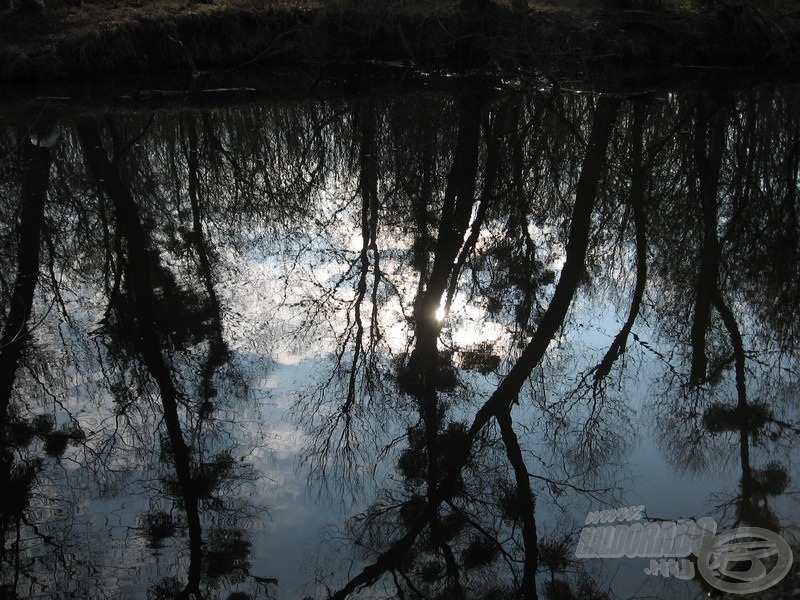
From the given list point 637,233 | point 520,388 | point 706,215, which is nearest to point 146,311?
point 520,388

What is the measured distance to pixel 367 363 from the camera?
18.3 feet

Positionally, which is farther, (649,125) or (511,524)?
(649,125)

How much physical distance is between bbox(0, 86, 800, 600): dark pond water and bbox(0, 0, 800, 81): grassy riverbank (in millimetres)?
5864

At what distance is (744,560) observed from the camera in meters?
3.38

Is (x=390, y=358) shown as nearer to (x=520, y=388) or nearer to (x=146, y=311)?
(x=520, y=388)

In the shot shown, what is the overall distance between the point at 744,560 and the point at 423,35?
15.6m

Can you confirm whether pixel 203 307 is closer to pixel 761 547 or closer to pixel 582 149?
pixel 761 547

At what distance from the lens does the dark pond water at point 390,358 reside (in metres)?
3.66

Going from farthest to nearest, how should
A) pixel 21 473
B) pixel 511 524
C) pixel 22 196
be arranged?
pixel 22 196 < pixel 21 473 < pixel 511 524

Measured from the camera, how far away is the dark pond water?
3656mm

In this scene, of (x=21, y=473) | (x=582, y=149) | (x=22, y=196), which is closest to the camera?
(x=21, y=473)

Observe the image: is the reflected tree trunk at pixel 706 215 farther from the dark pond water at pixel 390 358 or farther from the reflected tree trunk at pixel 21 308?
the reflected tree trunk at pixel 21 308

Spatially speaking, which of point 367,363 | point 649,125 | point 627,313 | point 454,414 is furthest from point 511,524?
point 649,125

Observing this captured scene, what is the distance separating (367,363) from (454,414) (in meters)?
0.97
